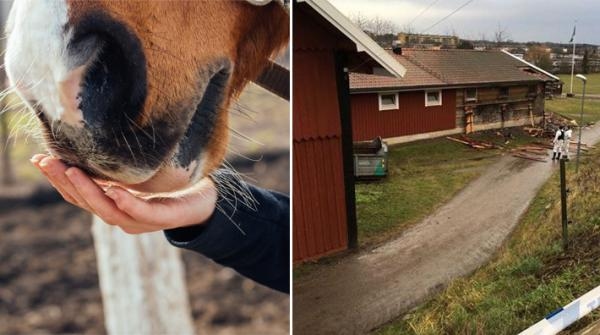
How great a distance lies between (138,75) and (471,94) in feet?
7.87

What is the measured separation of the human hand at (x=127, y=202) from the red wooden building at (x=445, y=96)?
1.43 m

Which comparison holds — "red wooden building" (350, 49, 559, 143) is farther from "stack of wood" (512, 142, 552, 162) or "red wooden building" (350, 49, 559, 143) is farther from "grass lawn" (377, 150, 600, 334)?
"grass lawn" (377, 150, 600, 334)

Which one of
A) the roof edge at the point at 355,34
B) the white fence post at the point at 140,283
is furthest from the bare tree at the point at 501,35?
the white fence post at the point at 140,283

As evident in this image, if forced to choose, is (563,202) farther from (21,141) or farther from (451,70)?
(21,141)

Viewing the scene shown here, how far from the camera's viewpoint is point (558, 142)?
4.02m

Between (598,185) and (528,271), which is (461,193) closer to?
(528,271)

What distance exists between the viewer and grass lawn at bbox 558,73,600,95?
4066 millimetres

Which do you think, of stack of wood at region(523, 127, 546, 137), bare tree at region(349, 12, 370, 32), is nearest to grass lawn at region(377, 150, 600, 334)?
stack of wood at region(523, 127, 546, 137)

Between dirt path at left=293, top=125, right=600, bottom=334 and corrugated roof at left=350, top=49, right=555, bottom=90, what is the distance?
0.53 metres

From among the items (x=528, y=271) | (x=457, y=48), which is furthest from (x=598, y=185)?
(x=457, y=48)

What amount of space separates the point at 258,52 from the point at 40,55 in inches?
20.1

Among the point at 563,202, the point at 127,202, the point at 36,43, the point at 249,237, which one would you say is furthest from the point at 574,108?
the point at 36,43

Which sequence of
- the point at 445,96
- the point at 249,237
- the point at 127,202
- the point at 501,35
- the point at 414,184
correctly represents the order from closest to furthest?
1. the point at 127,202
2. the point at 249,237
3. the point at 445,96
4. the point at 414,184
5. the point at 501,35

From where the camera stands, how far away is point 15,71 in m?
1.18
